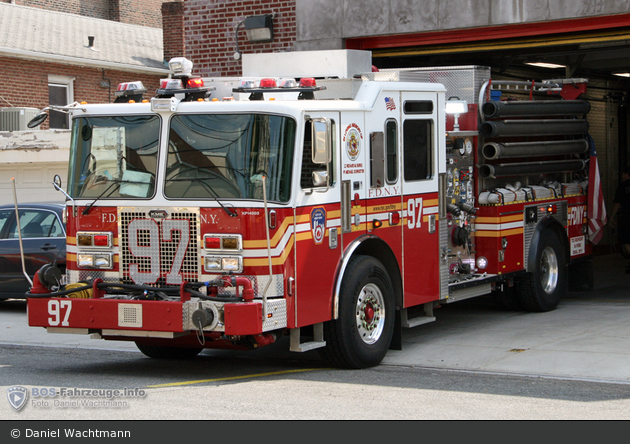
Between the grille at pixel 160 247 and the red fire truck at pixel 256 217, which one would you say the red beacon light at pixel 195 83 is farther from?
the grille at pixel 160 247

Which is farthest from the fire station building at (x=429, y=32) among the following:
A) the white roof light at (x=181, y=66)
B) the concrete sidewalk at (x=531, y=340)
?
the white roof light at (x=181, y=66)

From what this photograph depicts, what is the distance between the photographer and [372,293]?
856 centimetres

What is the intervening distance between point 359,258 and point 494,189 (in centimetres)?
316

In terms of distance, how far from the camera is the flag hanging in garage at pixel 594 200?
41.5ft

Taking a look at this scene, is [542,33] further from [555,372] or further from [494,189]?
[555,372]

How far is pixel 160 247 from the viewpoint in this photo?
25.4ft

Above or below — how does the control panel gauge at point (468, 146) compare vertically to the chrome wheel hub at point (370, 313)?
above

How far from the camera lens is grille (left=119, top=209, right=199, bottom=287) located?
7.63 metres

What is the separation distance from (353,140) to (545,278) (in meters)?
4.86

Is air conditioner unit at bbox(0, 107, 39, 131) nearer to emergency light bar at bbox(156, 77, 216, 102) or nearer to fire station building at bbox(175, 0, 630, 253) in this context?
fire station building at bbox(175, 0, 630, 253)

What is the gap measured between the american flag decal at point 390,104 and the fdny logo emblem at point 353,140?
1.94ft

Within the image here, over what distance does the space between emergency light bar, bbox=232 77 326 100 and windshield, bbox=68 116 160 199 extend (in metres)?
0.86

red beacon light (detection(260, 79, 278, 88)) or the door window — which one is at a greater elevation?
red beacon light (detection(260, 79, 278, 88))

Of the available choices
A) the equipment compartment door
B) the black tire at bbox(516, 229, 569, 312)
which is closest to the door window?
the equipment compartment door
